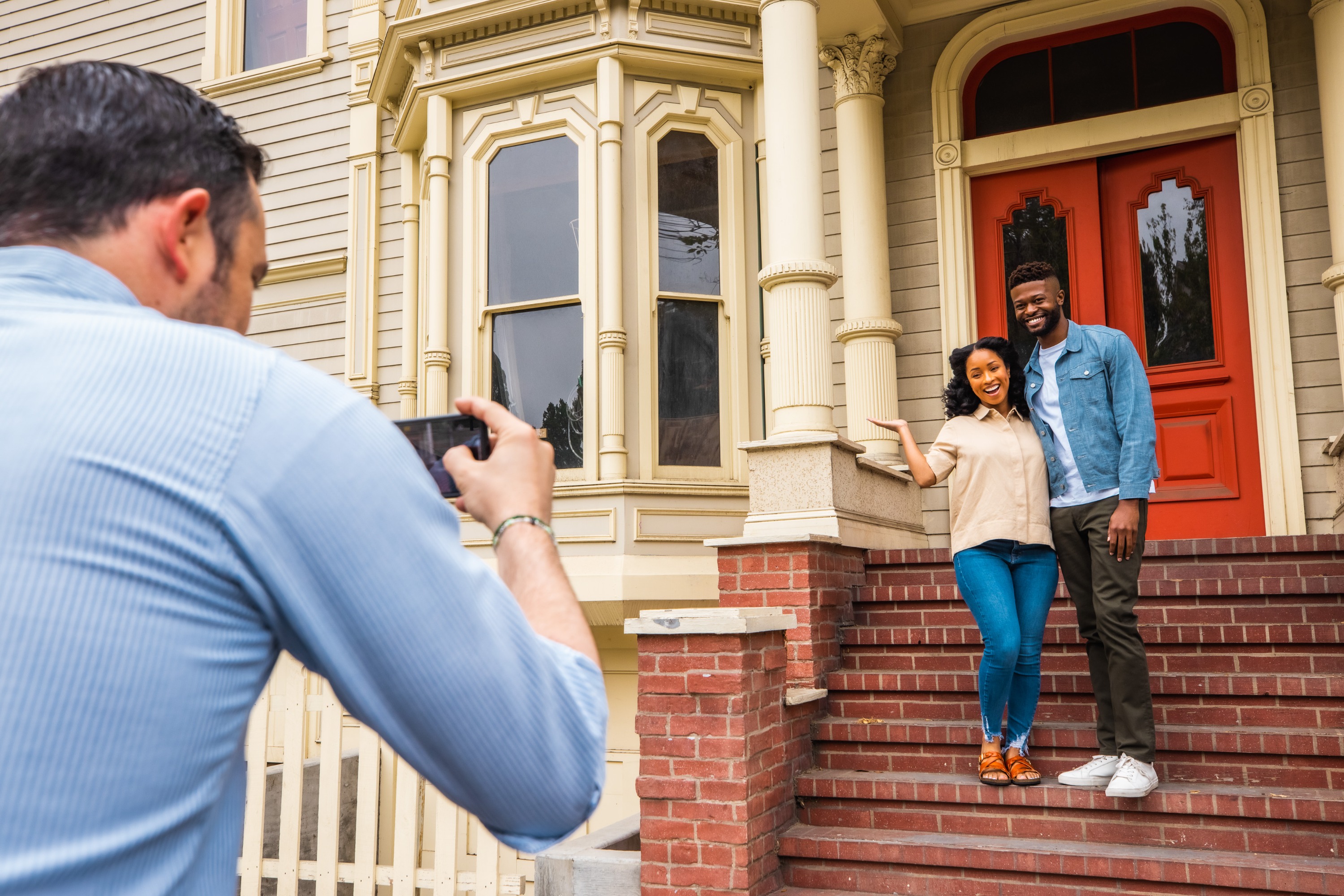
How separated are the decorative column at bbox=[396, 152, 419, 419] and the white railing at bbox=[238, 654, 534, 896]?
445cm

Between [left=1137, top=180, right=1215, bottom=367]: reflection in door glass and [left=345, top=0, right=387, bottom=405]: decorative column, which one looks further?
[left=345, top=0, right=387, bottom=405]: decorative column

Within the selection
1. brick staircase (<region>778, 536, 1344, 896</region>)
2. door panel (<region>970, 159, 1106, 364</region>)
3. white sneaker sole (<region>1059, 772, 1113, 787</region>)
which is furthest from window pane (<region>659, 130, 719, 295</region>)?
white sneaker sole (<region>1059, 772, 1113, 787</region>)

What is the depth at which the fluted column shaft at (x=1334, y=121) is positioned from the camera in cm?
650

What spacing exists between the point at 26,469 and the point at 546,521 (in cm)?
42

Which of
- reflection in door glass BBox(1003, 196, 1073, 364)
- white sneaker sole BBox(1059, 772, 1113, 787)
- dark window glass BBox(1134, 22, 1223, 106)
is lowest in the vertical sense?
white sneaker sole BBox(1059, 772, 1113, 787)

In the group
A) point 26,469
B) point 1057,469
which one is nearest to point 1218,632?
point 1057,469

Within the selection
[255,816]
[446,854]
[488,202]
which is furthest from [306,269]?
[446,854]

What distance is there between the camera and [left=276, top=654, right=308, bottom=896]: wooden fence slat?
5.15 metres

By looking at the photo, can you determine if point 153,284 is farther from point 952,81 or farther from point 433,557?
point 952,81

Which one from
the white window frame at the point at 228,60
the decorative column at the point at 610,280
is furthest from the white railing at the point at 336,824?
the white window frame at the point at 228,60

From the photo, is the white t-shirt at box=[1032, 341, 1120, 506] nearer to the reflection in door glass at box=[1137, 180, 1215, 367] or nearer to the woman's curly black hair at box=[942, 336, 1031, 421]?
the woman's curly black hair at box=[942, 336, 1031, 421]

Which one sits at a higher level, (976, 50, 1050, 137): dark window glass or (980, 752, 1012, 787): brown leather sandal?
(976, 50, 1050, 137): dark window glass

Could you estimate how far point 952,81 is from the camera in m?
8.07

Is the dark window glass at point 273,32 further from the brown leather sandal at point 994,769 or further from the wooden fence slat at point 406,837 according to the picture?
the brown leather sandal at point 994,769
